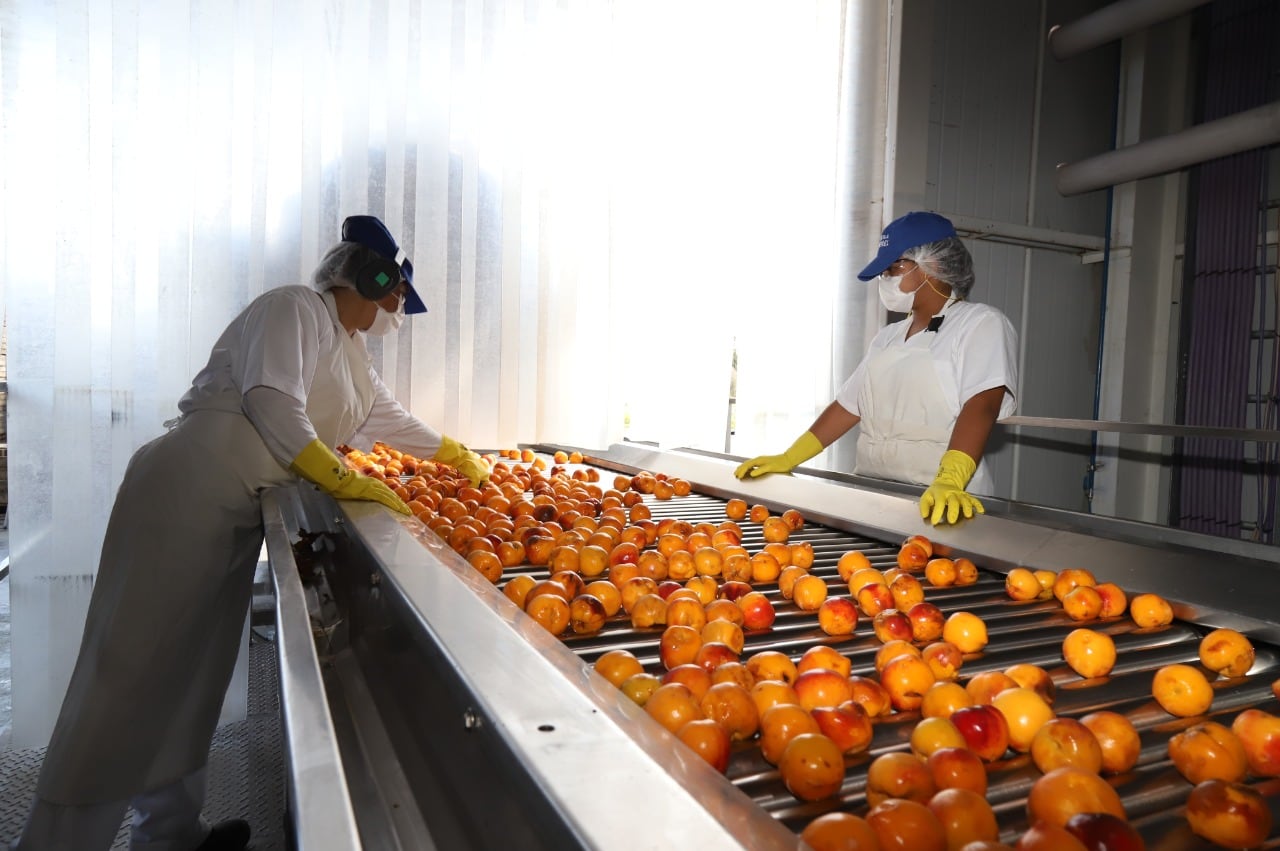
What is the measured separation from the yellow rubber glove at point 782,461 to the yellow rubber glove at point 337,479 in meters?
1.43

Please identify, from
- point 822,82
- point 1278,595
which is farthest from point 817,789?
point 822,82

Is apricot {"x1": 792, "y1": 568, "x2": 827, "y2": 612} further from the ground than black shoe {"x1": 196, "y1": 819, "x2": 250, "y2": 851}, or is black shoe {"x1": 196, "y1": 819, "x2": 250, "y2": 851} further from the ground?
apricot {"x1": 792, "y1": 568, "x2": 827, "y2": 612}

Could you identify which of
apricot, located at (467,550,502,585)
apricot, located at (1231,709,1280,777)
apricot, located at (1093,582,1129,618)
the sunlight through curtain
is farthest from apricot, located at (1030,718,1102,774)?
the sunlight through curtain

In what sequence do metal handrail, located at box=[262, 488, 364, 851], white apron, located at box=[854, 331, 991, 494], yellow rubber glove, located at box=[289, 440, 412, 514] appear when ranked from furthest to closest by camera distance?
1. white apron, located at box=[854, 331, 991, 494]
2. yellow rubber glove, located at box=[289, 440, 412, 514]
3. metal handrail, located at box=[262, 488, 364, 851]

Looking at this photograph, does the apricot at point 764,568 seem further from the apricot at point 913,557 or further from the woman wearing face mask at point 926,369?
the woman wearing face mask at point 926,369

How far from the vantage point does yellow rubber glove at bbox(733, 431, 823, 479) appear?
3.39m

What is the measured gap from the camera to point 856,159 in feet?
19.9

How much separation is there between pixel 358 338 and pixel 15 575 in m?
2.32

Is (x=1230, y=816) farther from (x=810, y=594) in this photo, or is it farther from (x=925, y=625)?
(x=810, y=594)

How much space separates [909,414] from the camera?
12.2 feet

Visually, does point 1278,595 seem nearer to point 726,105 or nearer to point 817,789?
point 817,789

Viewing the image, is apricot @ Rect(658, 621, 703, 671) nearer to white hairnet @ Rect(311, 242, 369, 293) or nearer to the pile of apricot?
the pile of apricot

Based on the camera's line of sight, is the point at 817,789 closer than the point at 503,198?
Yes

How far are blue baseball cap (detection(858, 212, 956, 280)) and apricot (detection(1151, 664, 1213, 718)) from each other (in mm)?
2506
